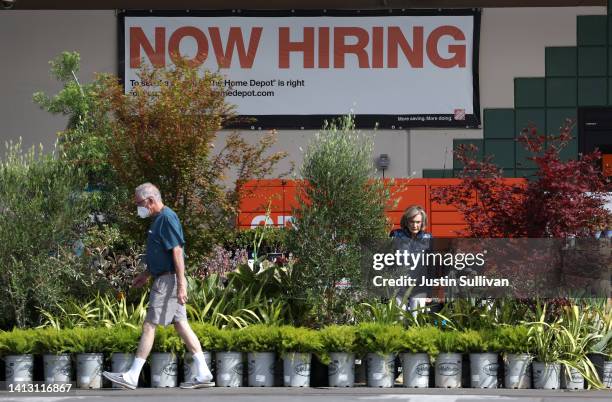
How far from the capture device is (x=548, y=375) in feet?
27.7

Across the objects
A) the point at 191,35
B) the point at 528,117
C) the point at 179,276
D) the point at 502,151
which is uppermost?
→ the point at 191,35

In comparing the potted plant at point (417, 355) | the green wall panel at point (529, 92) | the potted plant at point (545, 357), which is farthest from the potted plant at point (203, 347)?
the green wall panel at point (529, 92)

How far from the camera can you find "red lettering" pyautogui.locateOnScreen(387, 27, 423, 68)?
63.9ft

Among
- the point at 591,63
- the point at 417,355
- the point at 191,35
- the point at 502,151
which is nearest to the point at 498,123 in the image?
the point at 502,151

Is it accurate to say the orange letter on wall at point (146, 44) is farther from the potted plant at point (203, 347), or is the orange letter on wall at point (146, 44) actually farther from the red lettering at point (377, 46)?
the potted plant at point (203, 347)

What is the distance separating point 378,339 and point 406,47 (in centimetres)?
1183

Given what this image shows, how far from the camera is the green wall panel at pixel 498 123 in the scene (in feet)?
63.8

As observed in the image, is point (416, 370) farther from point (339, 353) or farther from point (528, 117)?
point (528, 117)

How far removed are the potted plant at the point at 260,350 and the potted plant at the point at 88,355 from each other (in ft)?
3.82

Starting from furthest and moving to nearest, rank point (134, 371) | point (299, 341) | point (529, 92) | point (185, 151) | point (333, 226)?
point (529, 92), point (185, 151), point (333, 226), point (299, 341), point (134, 371)

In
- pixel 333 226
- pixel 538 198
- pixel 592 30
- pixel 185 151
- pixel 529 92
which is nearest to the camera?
pixel 538 198

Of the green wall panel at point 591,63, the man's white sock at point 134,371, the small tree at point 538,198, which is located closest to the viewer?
the man's white sock at point 134,371

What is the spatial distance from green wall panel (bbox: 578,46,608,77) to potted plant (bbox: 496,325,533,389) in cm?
1195

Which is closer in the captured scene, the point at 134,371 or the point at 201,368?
the point at 134,371
